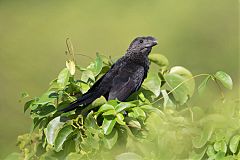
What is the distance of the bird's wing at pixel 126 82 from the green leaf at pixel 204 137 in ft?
2.11

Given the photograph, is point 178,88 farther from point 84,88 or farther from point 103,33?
point 103,33

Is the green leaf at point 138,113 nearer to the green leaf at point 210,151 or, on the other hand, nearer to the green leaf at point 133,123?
the green leaf at point 133,123

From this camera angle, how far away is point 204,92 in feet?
5.27

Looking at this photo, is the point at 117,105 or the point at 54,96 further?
the point at 54,96

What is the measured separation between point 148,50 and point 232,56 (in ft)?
8.71

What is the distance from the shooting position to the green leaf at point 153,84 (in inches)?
69.1

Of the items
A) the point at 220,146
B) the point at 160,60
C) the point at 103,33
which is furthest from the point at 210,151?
the point at 103,33

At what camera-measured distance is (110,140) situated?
152 centimetres

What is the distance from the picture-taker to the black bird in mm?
1941

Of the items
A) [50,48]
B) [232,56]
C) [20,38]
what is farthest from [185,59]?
[20,38]

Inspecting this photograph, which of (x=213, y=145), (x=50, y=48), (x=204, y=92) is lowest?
(x=213, y=145)

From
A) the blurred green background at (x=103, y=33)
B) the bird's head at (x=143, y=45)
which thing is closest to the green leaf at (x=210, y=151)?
the bird's head at (x=143, y=45)

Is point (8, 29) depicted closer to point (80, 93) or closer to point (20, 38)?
point (20, 38)

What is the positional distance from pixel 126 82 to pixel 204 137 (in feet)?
2.82
